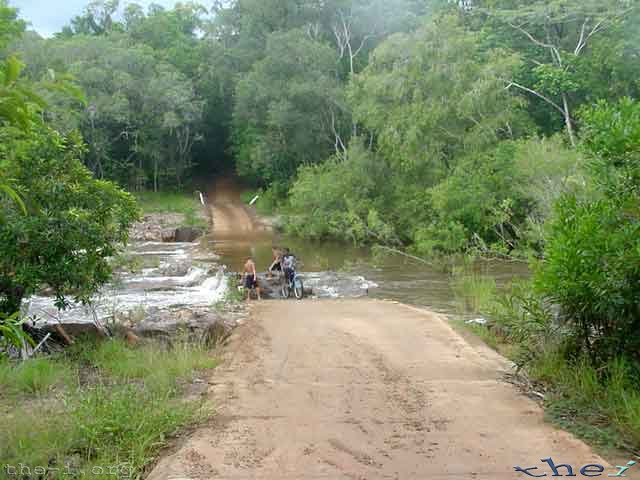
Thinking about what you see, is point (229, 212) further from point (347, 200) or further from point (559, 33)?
point (559, 33)

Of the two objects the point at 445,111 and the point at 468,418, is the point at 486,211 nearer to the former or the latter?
the point at 445,111

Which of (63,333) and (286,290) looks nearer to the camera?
(63,333)

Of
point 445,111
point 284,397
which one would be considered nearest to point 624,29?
point 445,111

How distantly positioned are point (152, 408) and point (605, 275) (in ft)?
12.9

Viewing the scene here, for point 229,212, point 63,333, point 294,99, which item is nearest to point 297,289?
point 63,333

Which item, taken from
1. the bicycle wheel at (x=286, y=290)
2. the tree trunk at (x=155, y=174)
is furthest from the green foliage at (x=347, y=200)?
the tree trunk at (x=155, y=174)

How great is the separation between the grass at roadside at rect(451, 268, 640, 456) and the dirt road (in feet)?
0.75

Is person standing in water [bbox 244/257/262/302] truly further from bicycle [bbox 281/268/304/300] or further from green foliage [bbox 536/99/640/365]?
green foliage [bbox 536/99/640/365]

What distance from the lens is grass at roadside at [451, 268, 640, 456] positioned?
Answer: 17.4ft

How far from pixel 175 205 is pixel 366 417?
4095 centimetres

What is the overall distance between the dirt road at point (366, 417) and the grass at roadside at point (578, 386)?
0.23m

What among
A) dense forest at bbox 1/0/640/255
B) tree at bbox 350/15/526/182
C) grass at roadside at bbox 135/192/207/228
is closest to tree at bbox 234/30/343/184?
dense forest at bbox 1/0/640/255

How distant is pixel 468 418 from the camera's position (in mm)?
5812

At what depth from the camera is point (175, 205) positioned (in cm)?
4538
